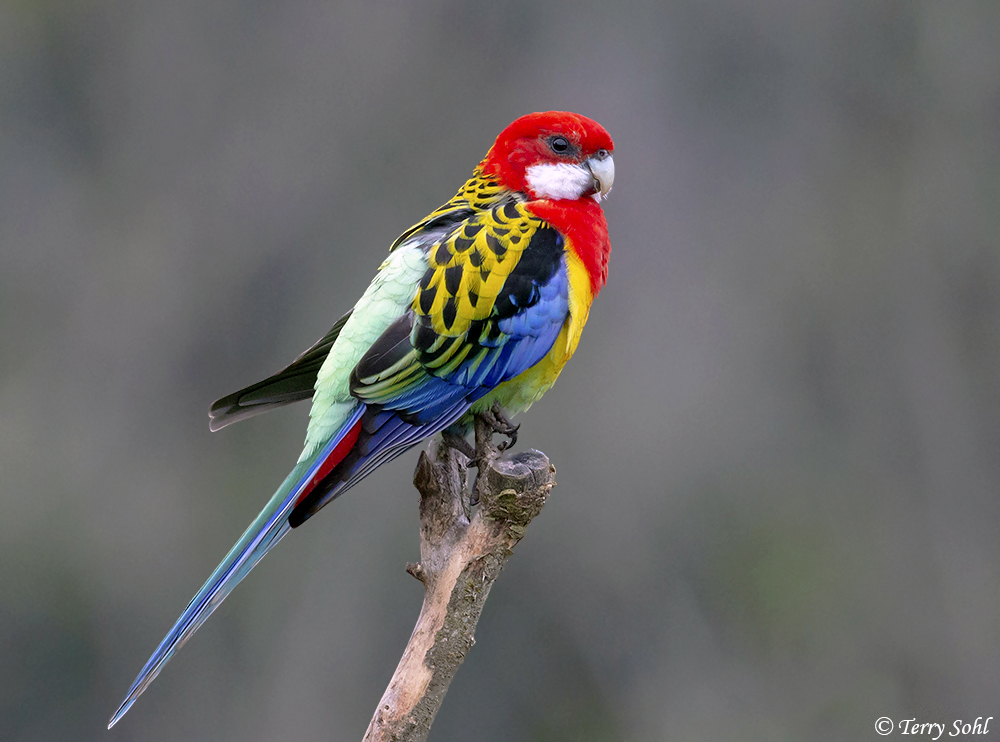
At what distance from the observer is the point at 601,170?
2648mm

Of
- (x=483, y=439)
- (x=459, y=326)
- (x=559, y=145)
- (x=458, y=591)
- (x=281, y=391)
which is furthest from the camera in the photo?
(x=281, y=391)

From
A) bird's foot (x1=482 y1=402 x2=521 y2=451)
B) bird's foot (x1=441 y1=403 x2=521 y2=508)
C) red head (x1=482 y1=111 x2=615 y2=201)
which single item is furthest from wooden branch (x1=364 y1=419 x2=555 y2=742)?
red head (x1=482 y1=111 x2=615 y2=201)

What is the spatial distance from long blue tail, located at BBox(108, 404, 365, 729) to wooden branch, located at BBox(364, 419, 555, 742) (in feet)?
1.12

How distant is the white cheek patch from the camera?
2.61 m

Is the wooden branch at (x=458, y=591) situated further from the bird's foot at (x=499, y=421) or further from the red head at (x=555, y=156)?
the red head at (x=555, y=156)

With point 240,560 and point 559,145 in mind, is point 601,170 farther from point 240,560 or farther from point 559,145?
point 240,560

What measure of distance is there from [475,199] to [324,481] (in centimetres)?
94

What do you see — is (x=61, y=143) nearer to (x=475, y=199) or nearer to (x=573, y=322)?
(x=475, y=199)

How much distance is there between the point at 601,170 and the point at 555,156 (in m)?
0.14

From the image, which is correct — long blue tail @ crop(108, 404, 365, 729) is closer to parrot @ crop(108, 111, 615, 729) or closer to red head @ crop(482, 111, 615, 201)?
parrot @ crop(108, 111, 615, 729)

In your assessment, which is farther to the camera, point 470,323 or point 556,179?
point 556,179

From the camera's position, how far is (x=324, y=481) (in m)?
2.22

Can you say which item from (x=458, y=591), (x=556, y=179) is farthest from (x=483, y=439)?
(x=556, y=179)

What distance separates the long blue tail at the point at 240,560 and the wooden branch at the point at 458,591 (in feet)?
1.12
